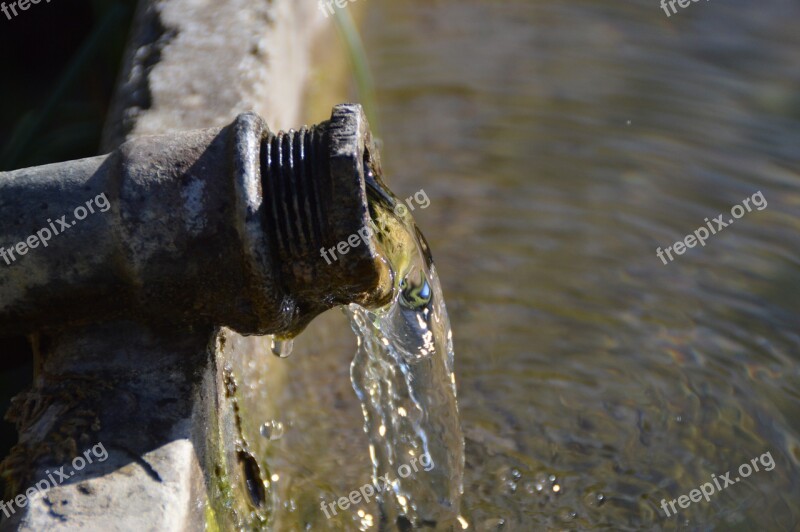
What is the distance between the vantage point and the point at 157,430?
1.76 metres

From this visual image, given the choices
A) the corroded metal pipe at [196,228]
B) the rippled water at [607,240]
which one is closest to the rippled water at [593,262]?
the rippled water at [607,240]

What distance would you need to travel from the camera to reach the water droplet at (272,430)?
2.51 metres

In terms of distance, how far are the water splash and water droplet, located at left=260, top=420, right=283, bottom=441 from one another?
22cm

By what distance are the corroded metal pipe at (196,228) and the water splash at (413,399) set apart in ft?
1.73

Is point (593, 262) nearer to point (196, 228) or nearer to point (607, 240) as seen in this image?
point (607, 240)

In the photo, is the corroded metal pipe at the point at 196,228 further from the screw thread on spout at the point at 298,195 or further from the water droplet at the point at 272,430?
the water droplet at the point at 272,430

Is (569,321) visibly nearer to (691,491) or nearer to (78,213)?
(691,491)

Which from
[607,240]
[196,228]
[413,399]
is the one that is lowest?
[607,240]

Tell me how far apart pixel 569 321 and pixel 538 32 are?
5.79ft

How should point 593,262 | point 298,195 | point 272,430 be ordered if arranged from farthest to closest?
point 593,262 < point 272,430 < point 298,195

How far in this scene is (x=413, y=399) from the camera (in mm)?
2592

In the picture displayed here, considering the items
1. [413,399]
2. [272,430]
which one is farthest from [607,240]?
[272,430]

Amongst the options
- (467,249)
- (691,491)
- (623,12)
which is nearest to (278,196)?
(691,491)

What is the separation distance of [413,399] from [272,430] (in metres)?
0.37
